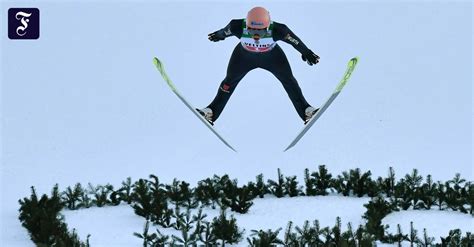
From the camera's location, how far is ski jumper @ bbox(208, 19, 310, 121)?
8422mm

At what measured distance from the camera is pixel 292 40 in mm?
8438

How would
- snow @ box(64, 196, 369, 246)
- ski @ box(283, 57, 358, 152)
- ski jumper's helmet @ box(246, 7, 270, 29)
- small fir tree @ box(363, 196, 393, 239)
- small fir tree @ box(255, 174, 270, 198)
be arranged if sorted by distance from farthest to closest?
small fir tree @ box(255, 174, 270, 198) → ski @ box(283, 57, 358, 152) → snow @ box(64, 196, 369, 246) → ski jumper's helmet @ box(246, 7, 270, 29) → small fir tree @ box(363, 196, 393, 239)

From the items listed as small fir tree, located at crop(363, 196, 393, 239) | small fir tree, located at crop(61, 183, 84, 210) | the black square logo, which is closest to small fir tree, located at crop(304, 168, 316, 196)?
small fir tree, located at crop(363, 196, 393, 239)

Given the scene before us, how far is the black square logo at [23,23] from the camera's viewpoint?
37.2 feet

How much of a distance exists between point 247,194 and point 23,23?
5228mm

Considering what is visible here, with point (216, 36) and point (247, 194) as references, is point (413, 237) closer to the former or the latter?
point (247, 194)

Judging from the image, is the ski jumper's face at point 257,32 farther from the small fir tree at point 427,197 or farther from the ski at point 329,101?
the small fir tree at point 427,197

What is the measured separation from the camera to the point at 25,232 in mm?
8555

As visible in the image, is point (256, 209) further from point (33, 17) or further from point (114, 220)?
point (33, 17)

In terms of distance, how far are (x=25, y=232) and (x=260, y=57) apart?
3687 millimetres

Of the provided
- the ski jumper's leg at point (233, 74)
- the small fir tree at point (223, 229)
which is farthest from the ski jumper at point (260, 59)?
the small fir tree at point (223, 229)

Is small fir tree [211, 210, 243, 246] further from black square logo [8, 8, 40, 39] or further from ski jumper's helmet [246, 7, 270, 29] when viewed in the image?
black square logo [8, 8, 40, 39]

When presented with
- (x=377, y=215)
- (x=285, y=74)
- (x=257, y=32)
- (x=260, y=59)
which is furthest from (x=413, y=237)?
(x=257, y=32)

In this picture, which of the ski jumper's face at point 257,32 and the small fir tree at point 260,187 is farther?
the small fir tree at point 260,187
